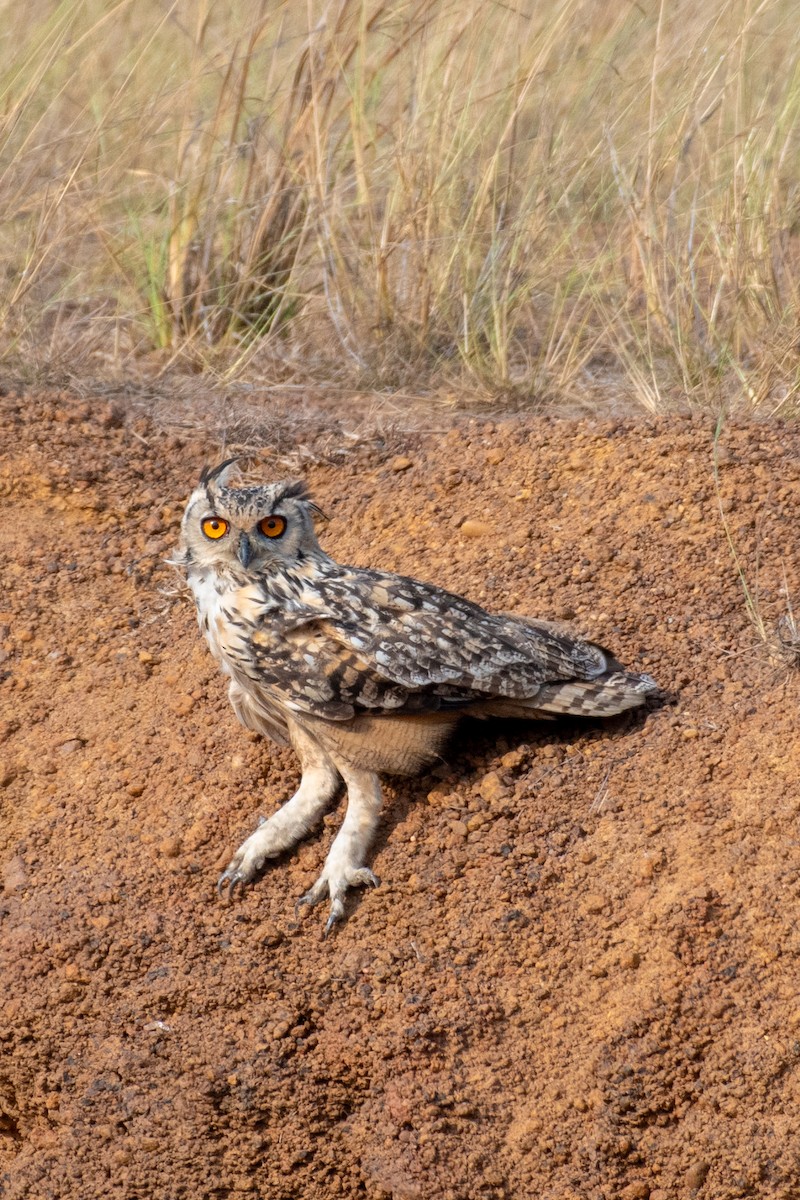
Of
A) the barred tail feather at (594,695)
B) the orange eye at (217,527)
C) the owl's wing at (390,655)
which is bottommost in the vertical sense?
the barred tail feather at (594,695)

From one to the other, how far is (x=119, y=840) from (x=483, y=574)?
1.61 metres

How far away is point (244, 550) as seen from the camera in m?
3.49

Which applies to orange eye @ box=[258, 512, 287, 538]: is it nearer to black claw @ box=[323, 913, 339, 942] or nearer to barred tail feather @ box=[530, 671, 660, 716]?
barred tail feather @ box=[530, 671, 660, 716]

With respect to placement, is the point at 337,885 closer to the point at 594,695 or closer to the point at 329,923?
the point at 329,923

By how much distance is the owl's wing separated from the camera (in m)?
3.42

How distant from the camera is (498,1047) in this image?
3.38 m

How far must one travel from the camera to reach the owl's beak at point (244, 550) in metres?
3.49

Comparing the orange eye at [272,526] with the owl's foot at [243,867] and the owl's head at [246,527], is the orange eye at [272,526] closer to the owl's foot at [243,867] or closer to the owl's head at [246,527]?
the owl's head at [246,527]

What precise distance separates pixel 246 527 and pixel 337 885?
1108 mm

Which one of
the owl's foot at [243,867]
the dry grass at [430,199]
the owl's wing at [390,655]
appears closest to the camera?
the owl's wing at [390,655]

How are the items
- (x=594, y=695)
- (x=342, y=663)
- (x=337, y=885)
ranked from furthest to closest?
(x=594, y=695) < (x=337, y=885) < (x=342, y=663)

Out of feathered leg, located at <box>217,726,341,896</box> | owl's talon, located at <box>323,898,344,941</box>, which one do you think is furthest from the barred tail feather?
owl's talon, located at <box>323,898,344,941</box>

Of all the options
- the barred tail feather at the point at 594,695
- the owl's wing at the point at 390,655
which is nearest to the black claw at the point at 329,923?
the owl's wing at the point at 390,655

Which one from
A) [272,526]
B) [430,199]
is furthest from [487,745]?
[430,199]
